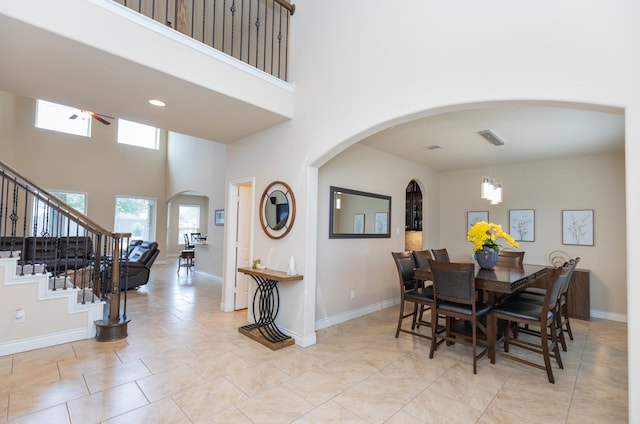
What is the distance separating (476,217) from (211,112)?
5.37 meters

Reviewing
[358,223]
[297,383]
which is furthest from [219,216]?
[297,383]

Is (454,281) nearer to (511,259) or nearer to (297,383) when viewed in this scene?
(297,383)

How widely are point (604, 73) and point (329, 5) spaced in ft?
9.25

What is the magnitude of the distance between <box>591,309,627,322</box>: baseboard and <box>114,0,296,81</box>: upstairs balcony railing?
6003 mm

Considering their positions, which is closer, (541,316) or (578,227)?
(541,316)

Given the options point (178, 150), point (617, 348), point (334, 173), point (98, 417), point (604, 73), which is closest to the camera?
point (604, 73)

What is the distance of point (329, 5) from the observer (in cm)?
367

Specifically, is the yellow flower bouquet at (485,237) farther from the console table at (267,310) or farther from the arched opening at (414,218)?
the arched opening at (414,218)

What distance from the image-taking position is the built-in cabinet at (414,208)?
7.08m

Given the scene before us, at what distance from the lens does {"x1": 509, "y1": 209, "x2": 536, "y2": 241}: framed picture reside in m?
5.80

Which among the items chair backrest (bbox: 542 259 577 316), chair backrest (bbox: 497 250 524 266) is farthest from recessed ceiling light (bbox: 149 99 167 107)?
chair backrest (bbox: 497 250 524 266)

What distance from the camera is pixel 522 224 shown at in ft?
19.4

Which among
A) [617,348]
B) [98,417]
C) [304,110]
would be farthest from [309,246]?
[617,348]

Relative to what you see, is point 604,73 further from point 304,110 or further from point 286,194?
point 286,194
